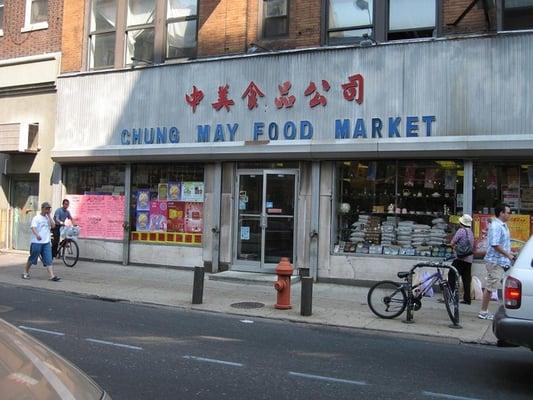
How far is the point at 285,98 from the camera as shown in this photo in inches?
553

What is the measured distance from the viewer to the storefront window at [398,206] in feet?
41.7

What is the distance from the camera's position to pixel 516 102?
39.2 feet

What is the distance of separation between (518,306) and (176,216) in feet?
35.1

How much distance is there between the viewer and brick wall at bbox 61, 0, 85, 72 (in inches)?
685

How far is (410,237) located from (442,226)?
746 mm

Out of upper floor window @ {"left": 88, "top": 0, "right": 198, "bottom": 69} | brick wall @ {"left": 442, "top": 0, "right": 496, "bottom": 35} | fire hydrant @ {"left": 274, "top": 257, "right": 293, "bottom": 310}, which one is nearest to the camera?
fire hydrant @ {"left": 274, "top": 257, "right": 293, "bottom": 310}

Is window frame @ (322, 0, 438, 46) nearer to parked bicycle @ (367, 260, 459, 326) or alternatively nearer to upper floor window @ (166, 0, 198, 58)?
upper floor window @ (166, 0, 198, 58)

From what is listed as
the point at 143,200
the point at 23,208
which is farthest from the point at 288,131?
the point at 23,208

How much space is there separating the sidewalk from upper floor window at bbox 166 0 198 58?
19.7 ft

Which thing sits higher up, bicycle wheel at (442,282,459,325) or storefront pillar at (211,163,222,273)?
storefront pillar at (211,163,222,273)

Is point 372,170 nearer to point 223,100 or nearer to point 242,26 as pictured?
point 223,100

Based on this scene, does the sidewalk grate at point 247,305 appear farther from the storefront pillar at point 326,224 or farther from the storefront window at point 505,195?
the storefront window at point 505,195

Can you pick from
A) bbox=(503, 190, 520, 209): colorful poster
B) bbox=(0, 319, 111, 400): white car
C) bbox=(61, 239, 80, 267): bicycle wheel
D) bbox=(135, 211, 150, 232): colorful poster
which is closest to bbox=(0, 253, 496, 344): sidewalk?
bbox=(61, 239, 80, 267): bicycle wheel

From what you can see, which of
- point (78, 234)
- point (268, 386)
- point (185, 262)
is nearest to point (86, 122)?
point (78, 234)
